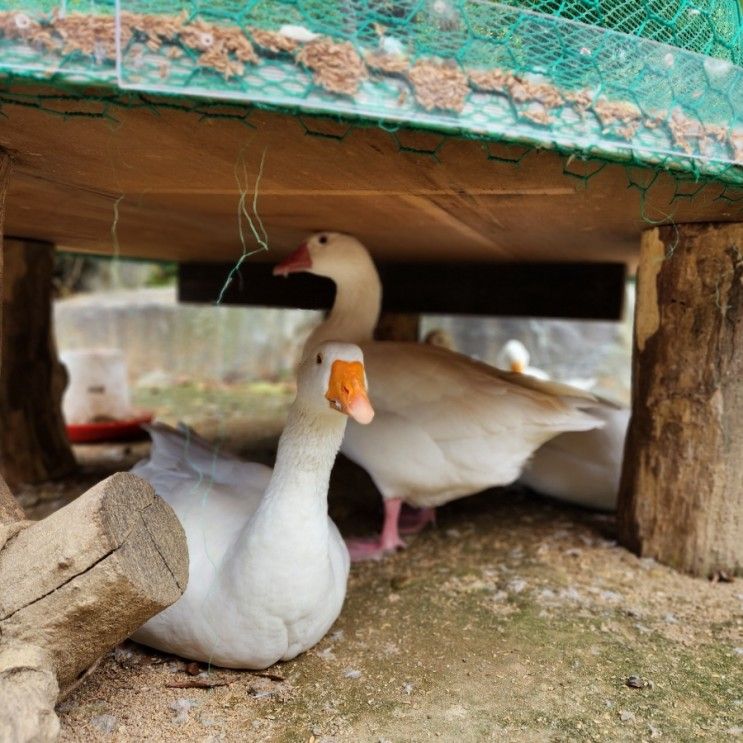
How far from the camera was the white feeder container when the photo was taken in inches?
207

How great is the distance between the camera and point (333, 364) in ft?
6.15

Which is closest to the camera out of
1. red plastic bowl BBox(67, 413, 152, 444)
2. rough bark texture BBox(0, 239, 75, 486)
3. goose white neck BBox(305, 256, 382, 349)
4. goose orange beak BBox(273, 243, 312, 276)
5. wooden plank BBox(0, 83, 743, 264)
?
wooden plank BBox(0, 83, 743, 264)

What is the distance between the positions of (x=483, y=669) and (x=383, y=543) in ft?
3.51

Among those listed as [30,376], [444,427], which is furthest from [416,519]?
[30,376]

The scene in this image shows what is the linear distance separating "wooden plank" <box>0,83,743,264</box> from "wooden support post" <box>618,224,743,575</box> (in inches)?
6.0

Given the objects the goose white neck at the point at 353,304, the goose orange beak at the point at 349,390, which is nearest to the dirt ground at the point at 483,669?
the goose orange beak at the point at 349,390

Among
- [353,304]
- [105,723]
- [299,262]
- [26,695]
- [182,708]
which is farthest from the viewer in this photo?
[353,304]

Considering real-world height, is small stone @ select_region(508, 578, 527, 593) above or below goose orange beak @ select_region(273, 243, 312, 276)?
below

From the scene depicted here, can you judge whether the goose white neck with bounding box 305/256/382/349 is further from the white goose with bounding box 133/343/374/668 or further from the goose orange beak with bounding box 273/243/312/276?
the white goose with bounding box 133/343/374/668

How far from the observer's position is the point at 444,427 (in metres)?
2.86

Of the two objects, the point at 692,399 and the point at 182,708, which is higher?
the point at 692,399

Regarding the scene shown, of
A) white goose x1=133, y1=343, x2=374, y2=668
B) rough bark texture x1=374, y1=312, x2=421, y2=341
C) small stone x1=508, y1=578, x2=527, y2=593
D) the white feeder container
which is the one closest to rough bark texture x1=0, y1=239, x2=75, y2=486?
the white feeder container

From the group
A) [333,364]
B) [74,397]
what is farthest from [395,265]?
[333,364]

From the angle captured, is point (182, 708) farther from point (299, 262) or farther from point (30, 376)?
point (30, 376)
